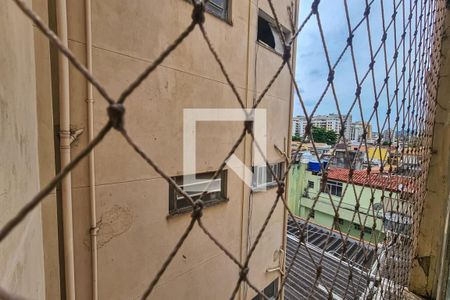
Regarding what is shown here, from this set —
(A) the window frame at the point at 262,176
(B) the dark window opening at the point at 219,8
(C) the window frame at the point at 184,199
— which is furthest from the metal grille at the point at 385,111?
(A) the window frame at the point at 262,176

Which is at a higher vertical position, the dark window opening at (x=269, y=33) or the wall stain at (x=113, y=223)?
the dark window opening at (x=269, y=33)

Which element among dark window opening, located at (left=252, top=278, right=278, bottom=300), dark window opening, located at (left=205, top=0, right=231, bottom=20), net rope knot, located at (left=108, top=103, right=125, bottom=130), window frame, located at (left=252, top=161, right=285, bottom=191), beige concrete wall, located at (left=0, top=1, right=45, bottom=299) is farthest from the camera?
dark window opening, located at (left=252, top=278, right=278, bottom=300)

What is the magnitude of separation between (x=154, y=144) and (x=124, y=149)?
0.22 meters

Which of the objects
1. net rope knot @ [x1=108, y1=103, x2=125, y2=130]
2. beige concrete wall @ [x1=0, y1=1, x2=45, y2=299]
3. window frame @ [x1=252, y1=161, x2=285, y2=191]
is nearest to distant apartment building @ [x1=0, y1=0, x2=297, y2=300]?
beige concrete wall @ [x1=0, y1=1, x2=45, y2=299]

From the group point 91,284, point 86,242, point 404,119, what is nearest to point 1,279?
point 86,242

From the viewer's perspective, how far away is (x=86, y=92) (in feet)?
4.23

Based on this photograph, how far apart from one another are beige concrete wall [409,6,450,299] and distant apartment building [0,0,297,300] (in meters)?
1.39

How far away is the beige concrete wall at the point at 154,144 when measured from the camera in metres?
1.34

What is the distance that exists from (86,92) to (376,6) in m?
1.44

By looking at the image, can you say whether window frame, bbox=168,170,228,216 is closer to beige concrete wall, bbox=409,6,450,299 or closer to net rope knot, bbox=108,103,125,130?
beige concrete wall, bbox=409,6,450,299

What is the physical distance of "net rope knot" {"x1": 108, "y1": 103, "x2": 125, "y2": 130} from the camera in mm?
257

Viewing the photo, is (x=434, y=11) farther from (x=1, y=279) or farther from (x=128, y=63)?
(x=1, y=279)

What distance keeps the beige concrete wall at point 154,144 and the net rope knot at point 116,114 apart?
123 centimetres

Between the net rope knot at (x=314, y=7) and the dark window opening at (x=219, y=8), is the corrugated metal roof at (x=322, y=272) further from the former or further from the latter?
the net rope knot at (x=314, y=7)
